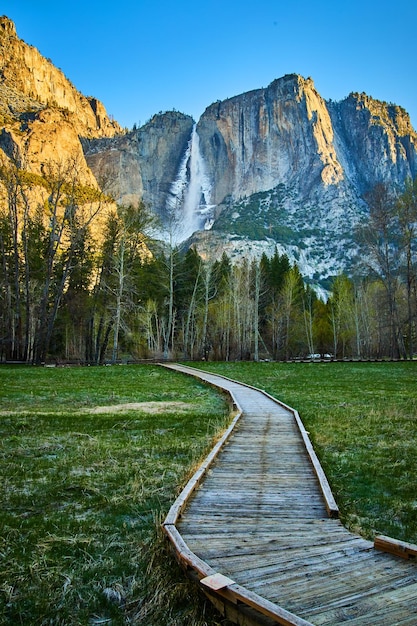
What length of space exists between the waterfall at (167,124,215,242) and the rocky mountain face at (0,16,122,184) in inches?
1645

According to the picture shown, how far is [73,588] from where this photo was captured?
13.7 feet

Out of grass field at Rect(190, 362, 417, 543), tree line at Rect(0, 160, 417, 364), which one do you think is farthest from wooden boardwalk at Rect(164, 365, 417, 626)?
tree line at Rect(0, 160, 417, 364)

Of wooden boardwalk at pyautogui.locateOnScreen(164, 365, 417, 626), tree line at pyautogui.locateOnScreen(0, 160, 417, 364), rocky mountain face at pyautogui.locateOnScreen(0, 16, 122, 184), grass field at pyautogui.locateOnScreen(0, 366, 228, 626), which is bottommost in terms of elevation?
grass field at pyautogui.locateOnScreen(0, 366, 228, 626)

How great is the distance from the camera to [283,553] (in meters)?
4.26

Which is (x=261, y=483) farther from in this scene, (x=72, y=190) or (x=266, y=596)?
(x=72, y=190)

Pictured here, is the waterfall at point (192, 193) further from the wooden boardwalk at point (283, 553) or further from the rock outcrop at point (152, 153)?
the wooden boardwalk at point (283, 553)

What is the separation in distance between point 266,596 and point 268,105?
198 meters

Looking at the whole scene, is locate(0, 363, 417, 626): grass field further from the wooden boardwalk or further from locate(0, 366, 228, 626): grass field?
the wooden boardwalk

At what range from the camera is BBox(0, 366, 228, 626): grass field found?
155 inches

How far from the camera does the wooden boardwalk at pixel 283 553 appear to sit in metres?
3.26

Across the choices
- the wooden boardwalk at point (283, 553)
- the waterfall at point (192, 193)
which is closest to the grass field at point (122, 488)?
the wooden boardwalk at point (283, 553)

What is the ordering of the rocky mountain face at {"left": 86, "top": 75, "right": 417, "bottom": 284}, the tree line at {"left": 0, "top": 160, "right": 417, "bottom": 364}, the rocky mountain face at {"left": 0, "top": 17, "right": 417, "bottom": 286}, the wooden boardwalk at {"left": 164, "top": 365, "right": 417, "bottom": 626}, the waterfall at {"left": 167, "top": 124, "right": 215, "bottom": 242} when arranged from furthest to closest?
the waterfall at {"left": 167, "top": 124, "right": 215, "bottom": 242}, the rocky mountain face at {"left": 86, "top": 75, "right": 417, "bottom": 284}, the rocky mountain face at {"left": 0, "top": 17, "right": 417, "bottom": 286}, the tree line at {"left": 0, "top": 160, "right": 417, "bottom": 364}, the wooden boardwalk at {"left": 164, "top": 365, "right": 417, "bottom": 626}

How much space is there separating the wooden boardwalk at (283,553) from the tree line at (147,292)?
28.4 m

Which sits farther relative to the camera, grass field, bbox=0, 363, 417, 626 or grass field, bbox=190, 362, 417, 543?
grass field, bbox=190, 362, 417, 543
